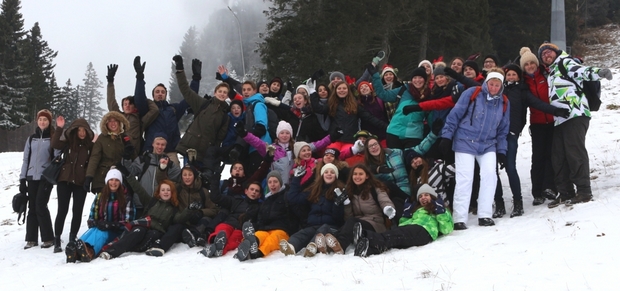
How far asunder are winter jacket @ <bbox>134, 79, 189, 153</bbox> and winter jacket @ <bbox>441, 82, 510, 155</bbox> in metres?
4.66

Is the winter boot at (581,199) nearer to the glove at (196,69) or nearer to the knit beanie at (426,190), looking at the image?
the knit beanie at (426,190)

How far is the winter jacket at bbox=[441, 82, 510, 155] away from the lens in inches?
278

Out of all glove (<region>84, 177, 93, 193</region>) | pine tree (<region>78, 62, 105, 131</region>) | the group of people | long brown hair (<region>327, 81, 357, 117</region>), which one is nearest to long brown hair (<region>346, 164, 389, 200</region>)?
the group of people

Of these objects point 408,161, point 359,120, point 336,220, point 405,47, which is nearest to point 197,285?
point 336,220

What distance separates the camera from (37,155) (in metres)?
8.60

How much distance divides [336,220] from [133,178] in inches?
128

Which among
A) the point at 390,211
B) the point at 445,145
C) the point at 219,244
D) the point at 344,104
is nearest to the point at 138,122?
the point at 219,244

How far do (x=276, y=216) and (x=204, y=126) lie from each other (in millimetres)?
2333

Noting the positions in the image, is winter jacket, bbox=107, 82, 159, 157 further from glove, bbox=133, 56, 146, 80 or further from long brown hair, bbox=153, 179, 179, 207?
long brown hair, bbox=153, 179, 179, 207

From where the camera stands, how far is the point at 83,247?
24.0ft

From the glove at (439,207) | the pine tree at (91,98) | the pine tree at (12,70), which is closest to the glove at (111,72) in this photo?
the glove at (439,207)

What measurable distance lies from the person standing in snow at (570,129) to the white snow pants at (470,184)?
2.99 feet

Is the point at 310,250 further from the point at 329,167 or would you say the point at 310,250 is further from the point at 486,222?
the point at 486,222

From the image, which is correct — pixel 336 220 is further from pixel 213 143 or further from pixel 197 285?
pixel 213 143
